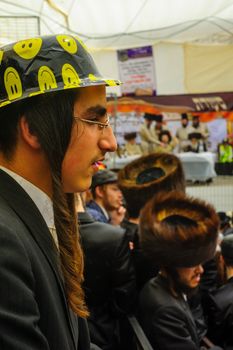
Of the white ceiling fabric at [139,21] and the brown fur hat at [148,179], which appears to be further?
the white ceiling fabric at [139,21]

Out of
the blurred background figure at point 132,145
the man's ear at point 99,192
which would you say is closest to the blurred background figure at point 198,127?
the blurred background figure at point 132,145

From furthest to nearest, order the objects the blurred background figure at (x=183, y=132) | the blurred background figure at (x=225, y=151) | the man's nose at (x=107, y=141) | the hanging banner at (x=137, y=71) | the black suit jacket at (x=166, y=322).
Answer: the blurred background figure at (x=183, y=132)
the blurred background figure at (x=225, y=151)
the hanging banner at (x=137, y=71)
the black suit jacket at (x=166, y=322)
the man's nose at (x=107, y=141)

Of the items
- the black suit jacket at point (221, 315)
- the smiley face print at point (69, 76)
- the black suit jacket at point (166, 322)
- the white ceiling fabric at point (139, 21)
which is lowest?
the black suit jacket at point (221, 315)

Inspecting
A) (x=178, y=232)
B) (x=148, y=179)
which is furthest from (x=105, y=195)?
(x=178, y=232)

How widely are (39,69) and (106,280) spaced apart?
4.60 ft

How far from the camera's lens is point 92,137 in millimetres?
952

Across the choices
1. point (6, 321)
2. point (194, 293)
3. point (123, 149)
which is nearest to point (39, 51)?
point (6, 321)

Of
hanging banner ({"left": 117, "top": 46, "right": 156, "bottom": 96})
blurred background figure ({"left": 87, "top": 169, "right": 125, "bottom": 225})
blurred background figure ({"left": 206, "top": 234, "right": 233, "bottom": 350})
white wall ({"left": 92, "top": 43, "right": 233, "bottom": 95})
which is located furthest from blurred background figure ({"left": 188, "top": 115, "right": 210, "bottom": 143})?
blurred background figure ({"left": 206, "top": 234, "right": 233, "bottom": 350})

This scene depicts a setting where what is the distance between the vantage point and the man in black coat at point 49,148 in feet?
2.81

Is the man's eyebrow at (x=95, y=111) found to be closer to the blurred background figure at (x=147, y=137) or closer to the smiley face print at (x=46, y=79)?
the smiley face print at (x=46, y=79)

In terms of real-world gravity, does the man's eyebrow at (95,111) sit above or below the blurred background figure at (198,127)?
above

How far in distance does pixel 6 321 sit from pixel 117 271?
1.43 metres

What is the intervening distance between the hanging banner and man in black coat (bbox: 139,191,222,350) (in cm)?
650

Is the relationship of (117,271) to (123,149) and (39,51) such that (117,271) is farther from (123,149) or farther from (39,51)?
(123,149)
